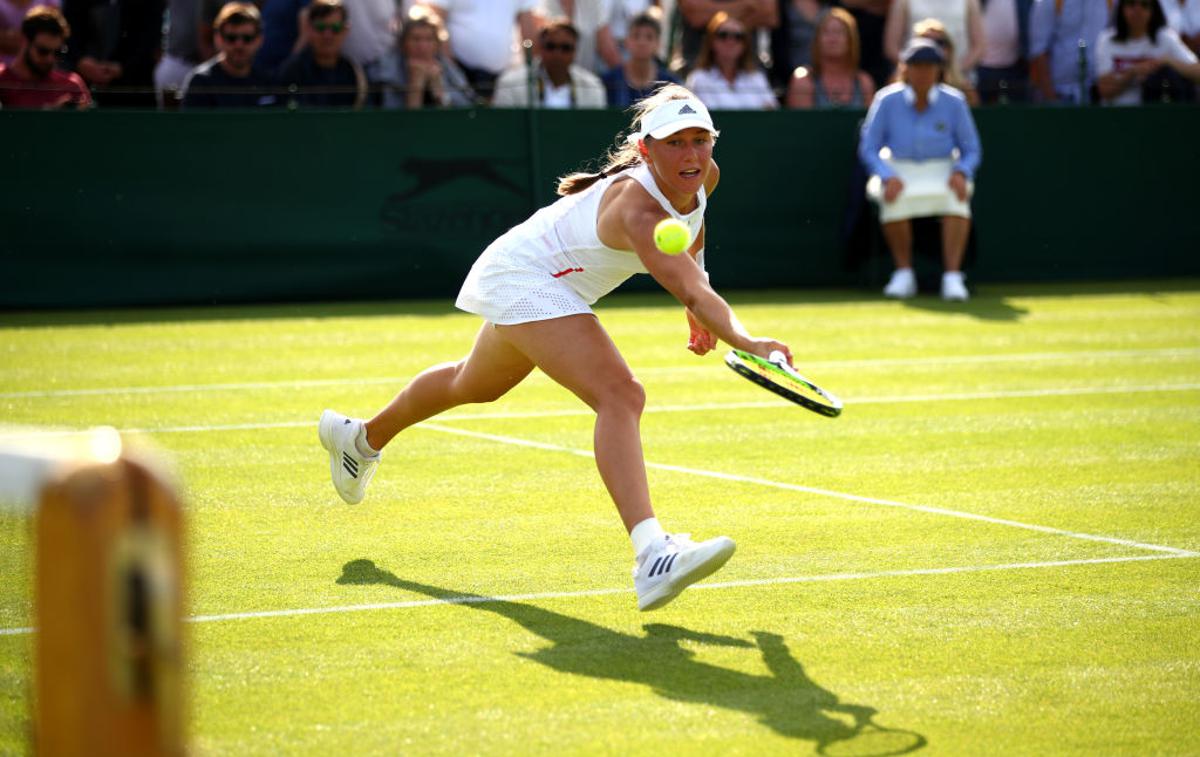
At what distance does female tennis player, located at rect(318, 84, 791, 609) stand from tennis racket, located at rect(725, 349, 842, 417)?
0.28 meters

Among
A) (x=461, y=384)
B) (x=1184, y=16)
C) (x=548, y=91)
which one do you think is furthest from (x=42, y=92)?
(x=1184, y=16)

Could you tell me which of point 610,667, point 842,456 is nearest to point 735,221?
point 842,456

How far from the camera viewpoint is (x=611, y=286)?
6.10m

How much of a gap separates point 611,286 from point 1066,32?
12773 millimetres

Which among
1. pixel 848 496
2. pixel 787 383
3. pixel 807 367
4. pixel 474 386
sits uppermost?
pixel 787 383

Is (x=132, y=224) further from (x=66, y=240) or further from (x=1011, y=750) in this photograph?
(x=1011, y=750)

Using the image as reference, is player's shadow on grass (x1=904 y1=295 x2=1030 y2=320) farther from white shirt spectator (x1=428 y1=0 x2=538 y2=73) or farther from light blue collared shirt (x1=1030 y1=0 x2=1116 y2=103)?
white shirt spectator (x1=428 y1=0 x2=538 y2=73)

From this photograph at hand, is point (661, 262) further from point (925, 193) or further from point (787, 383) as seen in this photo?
point (925, 193)

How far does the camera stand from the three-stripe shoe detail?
16.9 feet

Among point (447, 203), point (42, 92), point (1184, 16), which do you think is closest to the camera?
point (42, 92)

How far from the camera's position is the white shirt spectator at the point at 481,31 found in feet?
52.9

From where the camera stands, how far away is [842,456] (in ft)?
27.1

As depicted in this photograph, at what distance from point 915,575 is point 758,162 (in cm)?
1029

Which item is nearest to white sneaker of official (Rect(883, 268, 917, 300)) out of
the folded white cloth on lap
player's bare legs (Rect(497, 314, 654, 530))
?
the folded white cloth on lap
